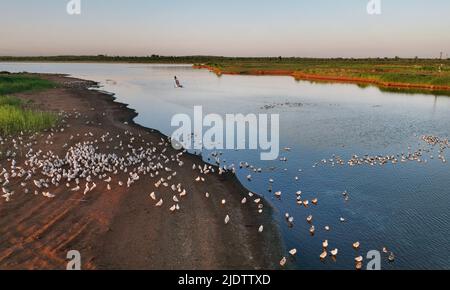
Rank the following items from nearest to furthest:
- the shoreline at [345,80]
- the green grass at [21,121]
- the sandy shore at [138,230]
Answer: the sandy shore at [138,230] → the green grass at [21,121] → the shoreline at [345,80]

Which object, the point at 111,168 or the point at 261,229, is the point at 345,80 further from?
the point at 261,229

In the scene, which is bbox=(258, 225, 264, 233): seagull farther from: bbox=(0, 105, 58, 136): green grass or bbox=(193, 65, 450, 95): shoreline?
bbox=(193, 65, 450, 95): shoreline

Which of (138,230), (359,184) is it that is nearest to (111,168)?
(138,230)

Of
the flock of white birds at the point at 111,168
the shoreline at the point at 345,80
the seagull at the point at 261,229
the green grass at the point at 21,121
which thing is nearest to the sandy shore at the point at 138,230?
the seagull at the point at 261,229

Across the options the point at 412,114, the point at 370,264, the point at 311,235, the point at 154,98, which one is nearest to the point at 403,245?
the point at 370,264

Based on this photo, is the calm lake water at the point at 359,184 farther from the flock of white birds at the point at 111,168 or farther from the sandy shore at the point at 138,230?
the sandy shore at the point at 138,230

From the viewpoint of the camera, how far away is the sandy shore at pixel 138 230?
10.1 metres

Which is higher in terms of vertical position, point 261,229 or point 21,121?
point 21,121

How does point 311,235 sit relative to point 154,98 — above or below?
below

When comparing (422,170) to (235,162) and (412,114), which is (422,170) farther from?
(412,114)

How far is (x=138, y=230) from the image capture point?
11.8 meters

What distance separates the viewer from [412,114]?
35.6 metres
